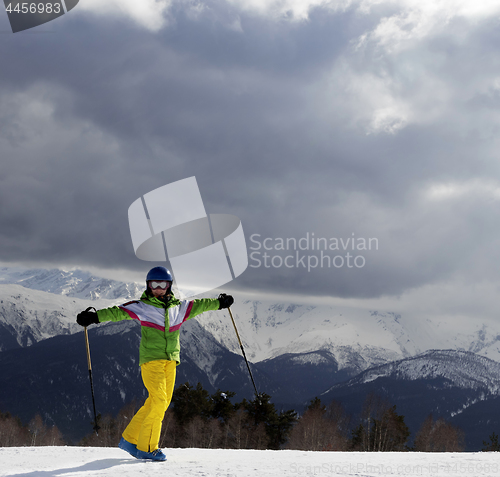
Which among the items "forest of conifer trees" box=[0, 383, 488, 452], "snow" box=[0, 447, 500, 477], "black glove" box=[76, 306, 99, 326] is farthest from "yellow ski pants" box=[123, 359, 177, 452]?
"forest of conifer trees" box=[0, 383, 488, 452]

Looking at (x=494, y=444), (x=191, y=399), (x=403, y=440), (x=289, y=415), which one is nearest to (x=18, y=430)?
(x=191, y=399)

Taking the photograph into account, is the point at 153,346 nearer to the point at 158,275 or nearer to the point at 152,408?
the point at 152,408

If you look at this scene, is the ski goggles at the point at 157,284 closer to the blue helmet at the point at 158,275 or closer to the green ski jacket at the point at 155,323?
the blue helmet at the point at 158,275

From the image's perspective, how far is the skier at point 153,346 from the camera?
7.20 metres

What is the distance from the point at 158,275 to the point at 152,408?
2062mm

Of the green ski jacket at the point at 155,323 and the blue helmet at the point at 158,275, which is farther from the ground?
the blue helmet at the point at 158,275

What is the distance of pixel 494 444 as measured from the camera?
5850cm

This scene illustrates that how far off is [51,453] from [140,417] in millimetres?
1738

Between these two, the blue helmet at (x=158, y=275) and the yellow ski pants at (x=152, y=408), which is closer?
the yellow ski pants at (x=152, y=408)

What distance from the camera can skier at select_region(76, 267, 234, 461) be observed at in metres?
7.20

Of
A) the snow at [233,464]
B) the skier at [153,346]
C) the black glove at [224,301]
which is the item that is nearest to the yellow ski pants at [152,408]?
the skier at [153,346]

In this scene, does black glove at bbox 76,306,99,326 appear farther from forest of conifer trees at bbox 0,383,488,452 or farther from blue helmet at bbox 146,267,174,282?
forest of conifer trees at bbox 0,383,488,452

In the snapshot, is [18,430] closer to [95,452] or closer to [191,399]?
[191,399]

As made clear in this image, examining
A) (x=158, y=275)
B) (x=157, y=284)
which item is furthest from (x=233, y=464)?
(x=158, y=275)
